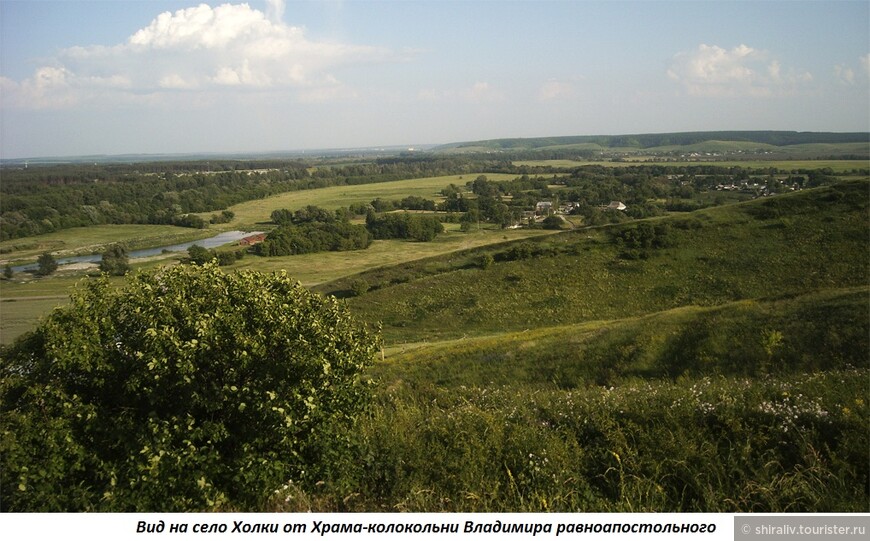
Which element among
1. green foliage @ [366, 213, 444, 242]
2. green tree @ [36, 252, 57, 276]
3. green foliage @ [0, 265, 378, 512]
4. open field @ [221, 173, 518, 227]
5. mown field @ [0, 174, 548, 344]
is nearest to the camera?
green foliage @ [0, 265, 378, 512]

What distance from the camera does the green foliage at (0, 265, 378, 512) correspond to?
7660 millimetres

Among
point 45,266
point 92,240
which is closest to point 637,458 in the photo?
point 45,266

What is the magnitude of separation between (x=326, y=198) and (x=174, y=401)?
157844 millimetres

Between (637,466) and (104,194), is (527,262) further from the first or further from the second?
(104,194)

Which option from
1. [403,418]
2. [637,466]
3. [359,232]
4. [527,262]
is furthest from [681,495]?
[359,232]

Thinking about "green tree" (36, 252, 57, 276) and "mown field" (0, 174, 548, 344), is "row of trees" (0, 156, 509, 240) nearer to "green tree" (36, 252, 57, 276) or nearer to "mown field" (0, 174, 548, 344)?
"mown field" (0, 174, 548, 344)

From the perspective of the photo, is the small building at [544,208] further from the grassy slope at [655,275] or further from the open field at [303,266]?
the grassy slope at [655,275]

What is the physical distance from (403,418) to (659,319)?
20.2m

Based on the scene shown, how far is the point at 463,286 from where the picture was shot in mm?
52188

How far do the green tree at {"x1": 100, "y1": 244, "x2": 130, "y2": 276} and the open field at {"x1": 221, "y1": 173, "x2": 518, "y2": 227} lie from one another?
47386 mm

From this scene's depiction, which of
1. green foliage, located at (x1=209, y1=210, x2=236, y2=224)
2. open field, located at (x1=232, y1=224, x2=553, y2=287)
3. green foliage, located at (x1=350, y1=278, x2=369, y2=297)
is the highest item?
green foliage, located at (x1=209, y1=210, x2=236, y2=224)

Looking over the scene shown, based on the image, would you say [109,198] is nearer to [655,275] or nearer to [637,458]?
[655,275]

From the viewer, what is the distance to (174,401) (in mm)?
9188

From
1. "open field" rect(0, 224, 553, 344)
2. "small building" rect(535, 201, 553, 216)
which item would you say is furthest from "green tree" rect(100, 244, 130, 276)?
"small building" rect(535, 201, 553, 216)
